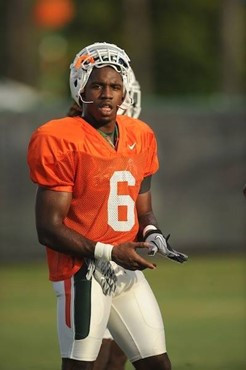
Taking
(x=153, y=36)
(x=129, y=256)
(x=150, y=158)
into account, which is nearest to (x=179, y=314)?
(x=150, y=158)

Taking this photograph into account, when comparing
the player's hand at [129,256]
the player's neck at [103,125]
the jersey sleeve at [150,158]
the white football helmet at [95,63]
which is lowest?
the player's hand at [129,256]

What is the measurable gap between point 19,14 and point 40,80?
58.8 ft

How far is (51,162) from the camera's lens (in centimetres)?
677

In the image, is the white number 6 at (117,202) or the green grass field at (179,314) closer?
the white number 6 at (117,202)

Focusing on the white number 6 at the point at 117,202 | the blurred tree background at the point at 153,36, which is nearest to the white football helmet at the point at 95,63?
the white number 6 at the point at 117,202

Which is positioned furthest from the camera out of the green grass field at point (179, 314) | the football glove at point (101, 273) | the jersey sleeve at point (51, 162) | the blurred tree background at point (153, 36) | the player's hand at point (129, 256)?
the blurred tree background at point (153, 36)

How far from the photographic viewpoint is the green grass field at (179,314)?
389 inches

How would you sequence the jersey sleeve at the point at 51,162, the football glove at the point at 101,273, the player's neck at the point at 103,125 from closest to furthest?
the jersey sleeve at the point at 51,162
the football glove at the point at 101,273
the player's neck at the point at 103,125

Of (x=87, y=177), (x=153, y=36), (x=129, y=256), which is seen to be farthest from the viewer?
(x=153, y=36)

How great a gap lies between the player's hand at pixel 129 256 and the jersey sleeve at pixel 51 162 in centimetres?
40

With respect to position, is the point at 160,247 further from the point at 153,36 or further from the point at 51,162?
the point at 153,36

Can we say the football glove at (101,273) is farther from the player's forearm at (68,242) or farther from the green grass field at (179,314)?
the green grass field at (179,314)

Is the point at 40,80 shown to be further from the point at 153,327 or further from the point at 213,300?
the point at 153,327

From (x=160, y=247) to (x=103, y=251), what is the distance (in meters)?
0.31
